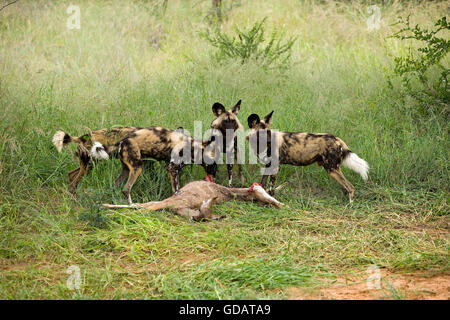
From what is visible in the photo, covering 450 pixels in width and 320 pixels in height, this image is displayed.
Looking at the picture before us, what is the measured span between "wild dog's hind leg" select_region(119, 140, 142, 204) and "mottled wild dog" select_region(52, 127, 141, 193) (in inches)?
6.3

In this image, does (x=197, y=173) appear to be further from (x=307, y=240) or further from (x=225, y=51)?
(x=225, y=51)

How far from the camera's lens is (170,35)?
28.9 ft

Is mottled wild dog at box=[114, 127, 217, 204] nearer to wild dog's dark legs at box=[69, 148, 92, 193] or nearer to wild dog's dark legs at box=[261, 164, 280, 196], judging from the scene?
wild dog's dark legs at box=[69, 148, 92, 193]

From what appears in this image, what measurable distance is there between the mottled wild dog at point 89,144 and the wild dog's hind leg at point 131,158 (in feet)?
0.53

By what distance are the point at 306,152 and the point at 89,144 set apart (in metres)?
2.04

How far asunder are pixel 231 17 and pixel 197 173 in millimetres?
4785

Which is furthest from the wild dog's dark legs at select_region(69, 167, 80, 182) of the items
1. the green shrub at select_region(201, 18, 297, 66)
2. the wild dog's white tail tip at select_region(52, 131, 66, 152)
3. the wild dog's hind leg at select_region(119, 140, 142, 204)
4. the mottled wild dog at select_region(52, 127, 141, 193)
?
the green shrub at select_region(201, 18, 297, 66)

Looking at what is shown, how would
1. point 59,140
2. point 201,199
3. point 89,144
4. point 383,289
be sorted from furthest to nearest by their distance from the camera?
1. point 89,144
2. point 59,140
3. point 201,199
4. point 383,289

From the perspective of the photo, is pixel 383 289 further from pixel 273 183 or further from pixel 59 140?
pixel 59 140

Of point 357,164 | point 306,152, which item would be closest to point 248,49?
point 306,152

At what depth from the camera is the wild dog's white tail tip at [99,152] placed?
4578mm

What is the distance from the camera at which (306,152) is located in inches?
197

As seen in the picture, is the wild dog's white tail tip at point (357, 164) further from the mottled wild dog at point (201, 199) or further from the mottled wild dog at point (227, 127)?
the mottled wild dog at point (227, 127)

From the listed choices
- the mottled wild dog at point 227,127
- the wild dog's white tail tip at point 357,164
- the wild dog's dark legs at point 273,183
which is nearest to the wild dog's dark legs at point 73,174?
the mottled wild dog at point 227,127
